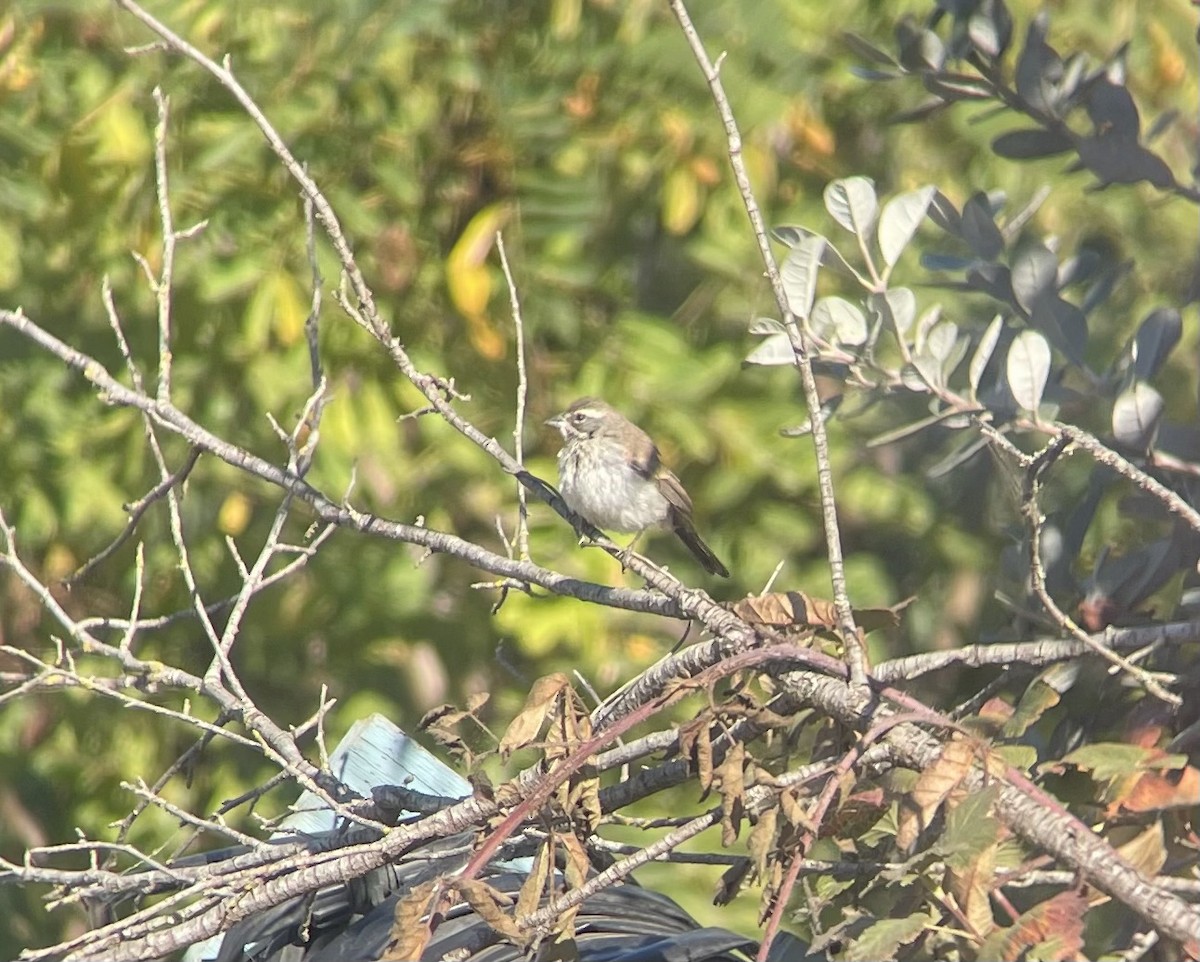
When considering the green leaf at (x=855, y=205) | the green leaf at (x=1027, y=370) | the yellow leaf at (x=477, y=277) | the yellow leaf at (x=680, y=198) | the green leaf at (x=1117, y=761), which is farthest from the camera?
the yellow leaf at (x=680, y=198)

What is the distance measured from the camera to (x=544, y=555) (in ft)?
14.0

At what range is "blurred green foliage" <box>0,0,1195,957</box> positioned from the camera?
4.04 meters

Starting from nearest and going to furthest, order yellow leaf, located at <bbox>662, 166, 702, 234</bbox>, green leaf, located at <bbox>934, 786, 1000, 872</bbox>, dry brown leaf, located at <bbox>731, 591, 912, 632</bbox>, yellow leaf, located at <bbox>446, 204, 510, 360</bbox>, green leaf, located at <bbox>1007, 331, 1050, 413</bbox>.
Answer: green leaf, located at <bbox>934, 786, 1000, 872</bbox>
dry brown leaf, located at <bbox>731, 591, 912, 632</bbox>
green leaf, located at <bbox>1007, 331, 1050, 413</bbox>
yellow leaf, located at <bbox>446, 204, 510, 360</bbox>
yellow leaf, located at <bbox>662, 166, 702, 234</bbox>

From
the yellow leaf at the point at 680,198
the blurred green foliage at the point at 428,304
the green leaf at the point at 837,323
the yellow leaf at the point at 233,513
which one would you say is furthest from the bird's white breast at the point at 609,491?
the green leaf at the point at 837,323

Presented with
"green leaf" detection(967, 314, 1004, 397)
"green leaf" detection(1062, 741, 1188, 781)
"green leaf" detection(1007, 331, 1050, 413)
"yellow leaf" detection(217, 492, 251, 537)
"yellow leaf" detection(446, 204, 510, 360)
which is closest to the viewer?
"green leaf" detection(1062, 741, 1188, 781)

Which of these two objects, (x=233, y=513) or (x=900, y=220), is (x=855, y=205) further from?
(x=233, y=513)

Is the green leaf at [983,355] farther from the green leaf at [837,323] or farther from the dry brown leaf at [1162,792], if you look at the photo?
the dry brown leaf at [1162,792]

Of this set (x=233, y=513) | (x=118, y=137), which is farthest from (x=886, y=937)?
(x=118, y=137)

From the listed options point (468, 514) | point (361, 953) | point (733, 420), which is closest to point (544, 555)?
point (468, 514)

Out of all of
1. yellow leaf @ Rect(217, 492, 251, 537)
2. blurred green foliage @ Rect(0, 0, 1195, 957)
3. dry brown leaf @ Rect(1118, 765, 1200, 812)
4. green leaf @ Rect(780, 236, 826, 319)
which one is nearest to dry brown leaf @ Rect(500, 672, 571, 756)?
dry brown leaf @ Rect(1118, 765, 1200, 812)

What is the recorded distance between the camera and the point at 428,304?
446 centimetres

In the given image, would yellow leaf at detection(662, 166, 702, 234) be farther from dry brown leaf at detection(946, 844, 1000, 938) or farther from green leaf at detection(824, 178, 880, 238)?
dry brown leaf at detection(946, 844, 1000, 938)

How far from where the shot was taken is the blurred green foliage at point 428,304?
404cm

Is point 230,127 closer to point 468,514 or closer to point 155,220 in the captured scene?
point 155,220
